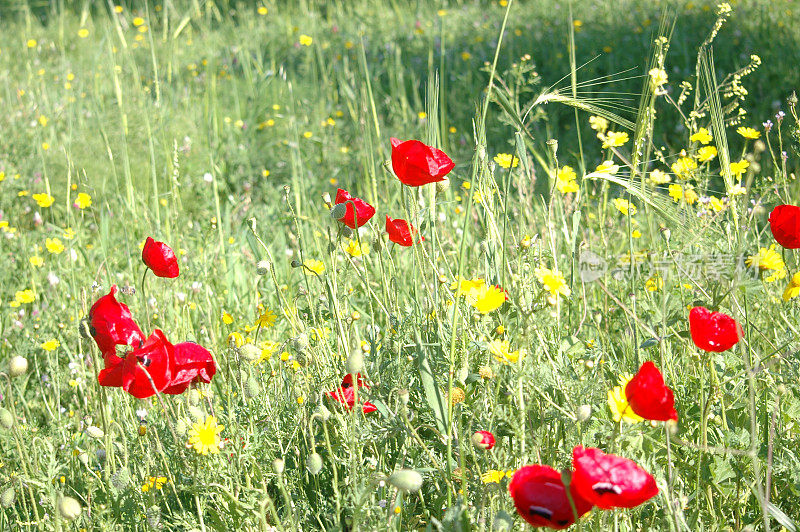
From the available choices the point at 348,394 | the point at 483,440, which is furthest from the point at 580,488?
the point at 348,394

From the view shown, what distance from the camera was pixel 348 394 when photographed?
132cm

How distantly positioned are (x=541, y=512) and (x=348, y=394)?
1.71 feet

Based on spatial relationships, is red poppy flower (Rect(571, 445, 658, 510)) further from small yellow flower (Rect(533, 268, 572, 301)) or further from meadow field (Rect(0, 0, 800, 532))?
small yellow flower (Rect(533, 268, 572, 301))

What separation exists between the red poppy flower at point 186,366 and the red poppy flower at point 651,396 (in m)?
0.66

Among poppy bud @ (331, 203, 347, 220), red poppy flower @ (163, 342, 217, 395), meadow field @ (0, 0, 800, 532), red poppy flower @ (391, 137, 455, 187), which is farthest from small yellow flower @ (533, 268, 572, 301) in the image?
red poppy flower @ (163, 342, 217, 395)

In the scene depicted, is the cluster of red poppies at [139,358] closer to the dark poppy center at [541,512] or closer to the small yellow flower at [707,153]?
the dark poppy center at [541,512]

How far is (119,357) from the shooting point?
47.7 inches

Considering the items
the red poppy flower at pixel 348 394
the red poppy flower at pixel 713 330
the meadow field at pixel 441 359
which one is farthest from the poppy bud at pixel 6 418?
the red poppy flower at pixel 713 330

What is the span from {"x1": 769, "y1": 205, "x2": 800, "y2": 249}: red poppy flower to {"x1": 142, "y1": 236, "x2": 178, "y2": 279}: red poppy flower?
1.04m

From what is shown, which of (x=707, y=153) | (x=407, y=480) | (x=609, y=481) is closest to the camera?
(x=609, y=481)

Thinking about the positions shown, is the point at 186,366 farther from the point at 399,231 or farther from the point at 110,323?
the point at 399,231

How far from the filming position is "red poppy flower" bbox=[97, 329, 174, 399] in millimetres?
1146

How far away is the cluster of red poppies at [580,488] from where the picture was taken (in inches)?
33.0

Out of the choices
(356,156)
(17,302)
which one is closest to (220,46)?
(356,156)
